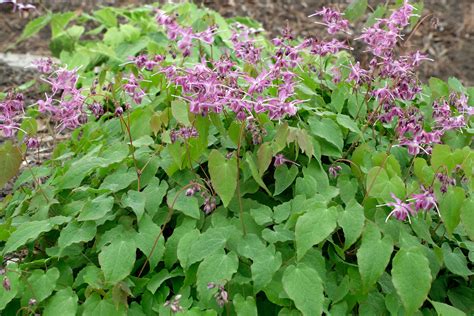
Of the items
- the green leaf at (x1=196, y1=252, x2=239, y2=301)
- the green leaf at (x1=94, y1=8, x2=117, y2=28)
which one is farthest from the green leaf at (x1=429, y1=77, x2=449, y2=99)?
the green leaf at (x1=94, y1=8, x2=117, y2=28)

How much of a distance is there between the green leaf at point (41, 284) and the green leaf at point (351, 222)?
901 mm

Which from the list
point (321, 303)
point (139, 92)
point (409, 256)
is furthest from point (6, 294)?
point (409, 256)

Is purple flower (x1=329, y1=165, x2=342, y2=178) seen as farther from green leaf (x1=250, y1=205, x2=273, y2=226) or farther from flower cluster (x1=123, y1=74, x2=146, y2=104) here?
flower cluster (x1=123, y1=74, x2=146, y2=104)

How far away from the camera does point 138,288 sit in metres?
2.54

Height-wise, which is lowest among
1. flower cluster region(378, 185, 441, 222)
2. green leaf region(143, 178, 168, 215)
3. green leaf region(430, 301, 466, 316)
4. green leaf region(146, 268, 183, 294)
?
green leaf region(146, 268, 183, 294)

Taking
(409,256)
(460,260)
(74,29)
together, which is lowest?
(74,29)

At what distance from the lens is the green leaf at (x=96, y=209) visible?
2518 millimetres

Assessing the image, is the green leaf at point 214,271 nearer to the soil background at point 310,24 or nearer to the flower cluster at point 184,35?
the flower cluster at point 184,35

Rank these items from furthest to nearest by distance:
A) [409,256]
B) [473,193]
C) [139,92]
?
[139,92], [473,193], [409,256]

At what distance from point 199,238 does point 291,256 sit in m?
0.30

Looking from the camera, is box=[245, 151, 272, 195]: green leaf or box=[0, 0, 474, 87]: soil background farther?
box=[0, 0, 474, 87]: soil background

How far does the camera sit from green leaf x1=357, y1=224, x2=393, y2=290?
7.56 feet

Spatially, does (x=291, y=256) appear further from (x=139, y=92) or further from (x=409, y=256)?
(x=139, y=92)

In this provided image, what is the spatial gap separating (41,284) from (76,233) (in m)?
0.19
